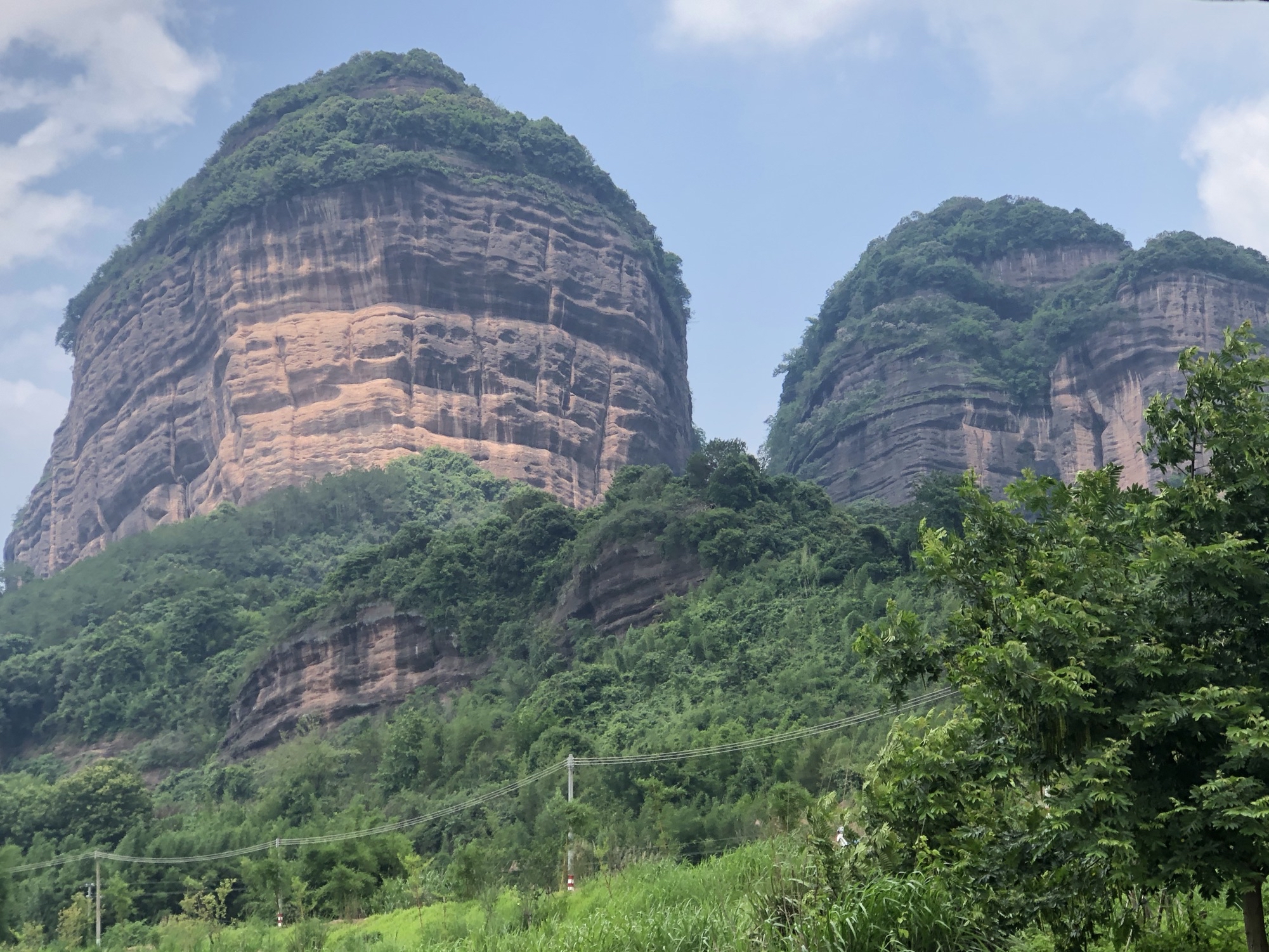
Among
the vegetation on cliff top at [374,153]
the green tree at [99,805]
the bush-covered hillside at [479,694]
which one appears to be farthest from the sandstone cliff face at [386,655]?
the vegetation on cliff top at [374,153]

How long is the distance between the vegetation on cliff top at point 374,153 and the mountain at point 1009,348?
695 inches

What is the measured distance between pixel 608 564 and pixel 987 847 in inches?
1658

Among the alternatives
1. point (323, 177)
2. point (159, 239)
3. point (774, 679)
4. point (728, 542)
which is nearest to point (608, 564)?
point (728, 542)

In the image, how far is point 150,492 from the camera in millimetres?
92500

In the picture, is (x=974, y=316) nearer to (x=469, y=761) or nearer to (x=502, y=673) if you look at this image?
(x=502, y=673)

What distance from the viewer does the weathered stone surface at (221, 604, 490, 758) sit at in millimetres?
53469

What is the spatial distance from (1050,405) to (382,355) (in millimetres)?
41690

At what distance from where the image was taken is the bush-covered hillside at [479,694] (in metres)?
31.4

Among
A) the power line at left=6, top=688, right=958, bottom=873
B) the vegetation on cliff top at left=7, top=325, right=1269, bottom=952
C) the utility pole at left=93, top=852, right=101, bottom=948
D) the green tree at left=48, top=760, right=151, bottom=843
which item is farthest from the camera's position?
the green tree at left=48, top=760, right=151, bottom=843

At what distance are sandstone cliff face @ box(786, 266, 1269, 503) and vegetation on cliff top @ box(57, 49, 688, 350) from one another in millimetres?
22871

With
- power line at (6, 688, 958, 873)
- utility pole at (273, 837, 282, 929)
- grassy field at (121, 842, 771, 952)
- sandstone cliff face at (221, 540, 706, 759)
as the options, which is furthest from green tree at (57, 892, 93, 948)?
sandstone cliff face at (221, 540, 706, 759)

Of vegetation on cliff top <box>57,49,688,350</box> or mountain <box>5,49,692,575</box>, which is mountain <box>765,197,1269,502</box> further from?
vegetation on cliff top <box>57,49,688,350</box>

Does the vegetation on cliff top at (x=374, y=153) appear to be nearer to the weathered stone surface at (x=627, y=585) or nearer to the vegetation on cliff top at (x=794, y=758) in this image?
the vegetation on cliff top at (x=794, y=758)

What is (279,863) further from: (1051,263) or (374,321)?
(1051,263)
